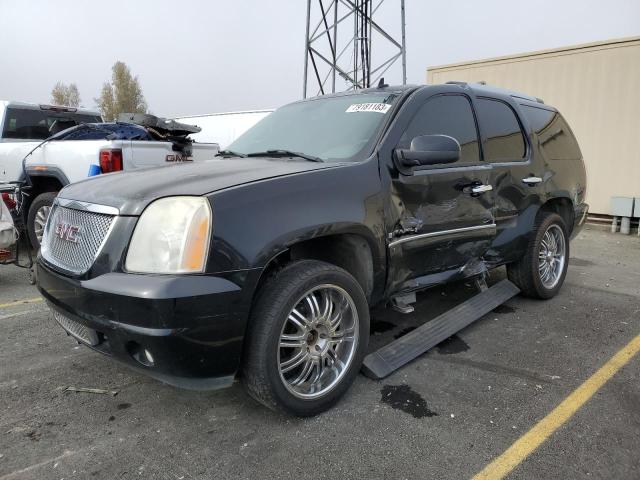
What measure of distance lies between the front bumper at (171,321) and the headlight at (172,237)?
61mm

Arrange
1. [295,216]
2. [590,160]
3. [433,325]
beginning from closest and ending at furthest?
[295,216] → [433,325] → [590,160]

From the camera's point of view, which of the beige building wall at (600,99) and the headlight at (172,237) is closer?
the headlight at (172,237)

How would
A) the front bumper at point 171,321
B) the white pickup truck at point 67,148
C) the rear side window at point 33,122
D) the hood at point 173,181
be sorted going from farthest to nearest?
the rear side window at point 33,122 → the white pickup truck at point 67,148 → the hood at point 173,181 → the front bumper at point 171,321

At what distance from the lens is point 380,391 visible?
9.93ft

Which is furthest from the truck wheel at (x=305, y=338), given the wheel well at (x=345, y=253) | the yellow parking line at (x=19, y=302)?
the yellow parking line at (x=19, y=302)

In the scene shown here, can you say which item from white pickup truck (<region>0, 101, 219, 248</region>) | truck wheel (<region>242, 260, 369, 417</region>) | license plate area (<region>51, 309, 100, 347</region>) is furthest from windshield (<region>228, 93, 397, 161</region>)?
white pickup truck (<region>0, 101, 219, 248</region>)

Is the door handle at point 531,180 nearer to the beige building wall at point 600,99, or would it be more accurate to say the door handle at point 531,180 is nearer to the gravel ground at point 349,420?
the gravel ground at point 349,420

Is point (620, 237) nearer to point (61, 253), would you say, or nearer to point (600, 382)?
point (600, 382)

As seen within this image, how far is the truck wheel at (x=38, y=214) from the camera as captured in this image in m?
6.30

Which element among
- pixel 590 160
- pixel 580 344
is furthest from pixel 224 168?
pixel 590 160

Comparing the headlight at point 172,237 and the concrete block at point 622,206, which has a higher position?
the headlight at point 172,237

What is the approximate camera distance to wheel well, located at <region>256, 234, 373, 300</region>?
116 inches

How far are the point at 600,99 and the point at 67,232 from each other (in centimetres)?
1068

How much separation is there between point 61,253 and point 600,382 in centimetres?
333
